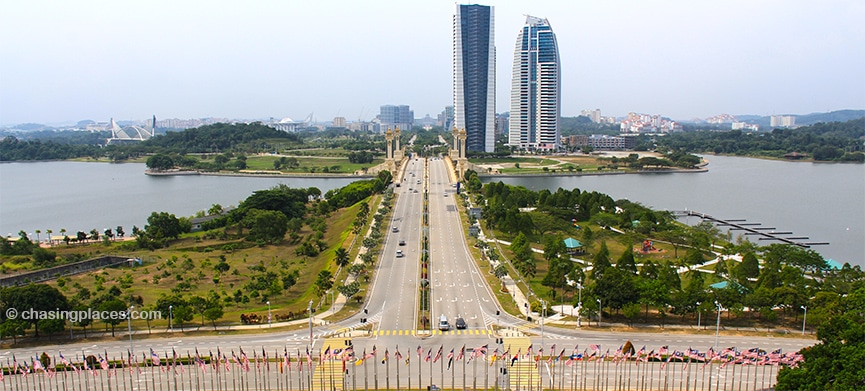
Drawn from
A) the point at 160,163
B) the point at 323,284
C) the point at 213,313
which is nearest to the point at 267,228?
the point at 323,284

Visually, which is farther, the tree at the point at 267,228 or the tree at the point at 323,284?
the tree at the point at 267,228

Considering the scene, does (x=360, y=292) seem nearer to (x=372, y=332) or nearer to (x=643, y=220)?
(x=372, y=332)

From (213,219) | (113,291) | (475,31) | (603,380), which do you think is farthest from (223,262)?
(475,31)

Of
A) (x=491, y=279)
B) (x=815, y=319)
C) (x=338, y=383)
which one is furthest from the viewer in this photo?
(x=491, y=279)

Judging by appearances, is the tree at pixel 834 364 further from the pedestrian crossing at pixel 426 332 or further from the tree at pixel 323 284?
the tree at pixel 323 284

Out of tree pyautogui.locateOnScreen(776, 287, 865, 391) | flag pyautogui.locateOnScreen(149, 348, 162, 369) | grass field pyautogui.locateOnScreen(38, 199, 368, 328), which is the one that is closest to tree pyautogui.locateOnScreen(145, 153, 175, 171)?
grass field pyautogui.locateOnScreen(38, 199, 368, 328)

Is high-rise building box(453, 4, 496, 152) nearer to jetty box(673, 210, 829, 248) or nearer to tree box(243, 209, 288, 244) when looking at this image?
jetty box(673, 210, 829, 248)

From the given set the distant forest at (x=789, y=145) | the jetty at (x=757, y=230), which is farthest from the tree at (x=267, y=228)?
the distant forest at (x=789, y=145)
